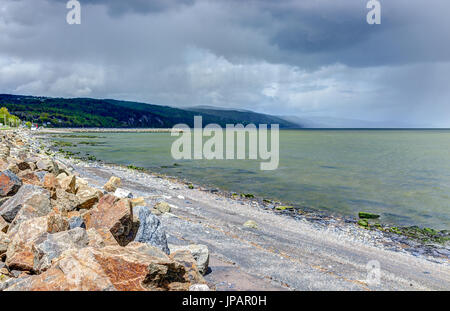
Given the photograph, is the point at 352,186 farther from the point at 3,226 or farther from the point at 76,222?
the point at 3,226

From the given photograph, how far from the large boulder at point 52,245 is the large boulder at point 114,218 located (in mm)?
1148

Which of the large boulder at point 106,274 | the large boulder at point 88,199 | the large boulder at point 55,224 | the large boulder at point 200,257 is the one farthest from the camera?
the large boulder at point 88,199

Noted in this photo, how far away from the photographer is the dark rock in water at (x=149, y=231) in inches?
318

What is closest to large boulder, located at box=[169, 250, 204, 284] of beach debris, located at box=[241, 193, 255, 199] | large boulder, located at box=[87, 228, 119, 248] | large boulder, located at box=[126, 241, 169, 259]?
large boulder, located at box=[126, 241, 169, 259]

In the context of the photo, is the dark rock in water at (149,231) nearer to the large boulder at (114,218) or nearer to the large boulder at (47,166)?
the large boulder at (114,218)

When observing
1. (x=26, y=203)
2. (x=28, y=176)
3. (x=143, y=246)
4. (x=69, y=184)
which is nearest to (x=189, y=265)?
(x=143, y=246)

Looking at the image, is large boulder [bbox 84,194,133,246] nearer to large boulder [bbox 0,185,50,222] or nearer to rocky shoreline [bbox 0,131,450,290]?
rocky shoreline [bbox 0,131,450,290]

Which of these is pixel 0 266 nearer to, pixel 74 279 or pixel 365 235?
pixel 74 279

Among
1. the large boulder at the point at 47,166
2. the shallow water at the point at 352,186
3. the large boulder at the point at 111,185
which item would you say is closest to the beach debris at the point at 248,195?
the shallow water at the point at 352,186

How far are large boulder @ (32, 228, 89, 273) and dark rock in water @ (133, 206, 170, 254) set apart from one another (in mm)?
1699
